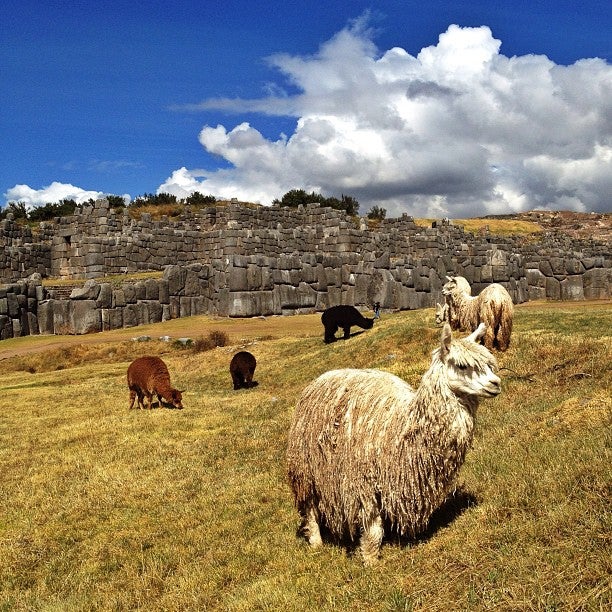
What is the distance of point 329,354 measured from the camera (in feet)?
55.4

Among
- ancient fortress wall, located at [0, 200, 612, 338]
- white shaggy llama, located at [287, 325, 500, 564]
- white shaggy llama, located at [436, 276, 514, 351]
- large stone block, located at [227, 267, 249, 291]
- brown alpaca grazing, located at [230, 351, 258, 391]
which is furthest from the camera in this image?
large stone block, located at [227, 267, 249, 291]

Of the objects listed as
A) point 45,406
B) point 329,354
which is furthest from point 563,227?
point 45,406

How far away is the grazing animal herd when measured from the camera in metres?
4.84

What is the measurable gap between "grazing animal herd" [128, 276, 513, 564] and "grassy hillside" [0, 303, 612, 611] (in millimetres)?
329

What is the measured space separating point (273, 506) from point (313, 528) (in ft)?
5.95

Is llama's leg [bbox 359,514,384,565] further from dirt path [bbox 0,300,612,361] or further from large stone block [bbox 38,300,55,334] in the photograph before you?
large stone block [bbox 38,300,55,334]

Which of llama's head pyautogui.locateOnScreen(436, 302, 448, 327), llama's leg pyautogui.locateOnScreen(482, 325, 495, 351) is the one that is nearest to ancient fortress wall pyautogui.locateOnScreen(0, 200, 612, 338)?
llama's head pyautogui.locateOnScreen(436, 302, 448, 327)

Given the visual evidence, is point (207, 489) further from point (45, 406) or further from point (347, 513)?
point (45, 406)

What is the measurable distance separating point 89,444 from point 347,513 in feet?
→ 25.3

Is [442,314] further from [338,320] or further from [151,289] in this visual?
[151,289]

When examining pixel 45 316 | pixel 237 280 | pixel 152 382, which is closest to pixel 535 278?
Answer: pixel 237 280

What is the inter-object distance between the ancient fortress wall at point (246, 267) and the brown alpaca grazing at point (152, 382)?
15.0 metres

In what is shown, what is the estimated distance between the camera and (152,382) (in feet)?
45.9

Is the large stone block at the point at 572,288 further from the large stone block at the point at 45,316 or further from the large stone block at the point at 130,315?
the large stone block at the point at 45,316
